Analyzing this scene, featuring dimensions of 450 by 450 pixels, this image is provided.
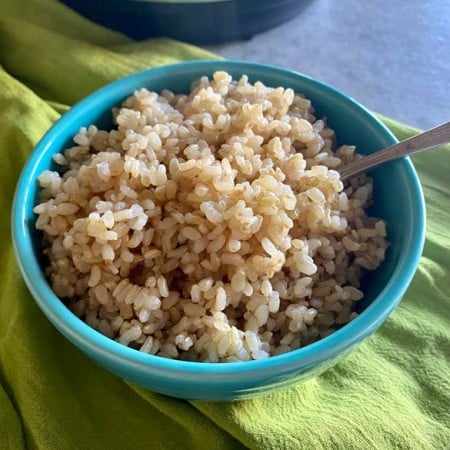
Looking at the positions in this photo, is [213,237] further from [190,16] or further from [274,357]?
[190,16]

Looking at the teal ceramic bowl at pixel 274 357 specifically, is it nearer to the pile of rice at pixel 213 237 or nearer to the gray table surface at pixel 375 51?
the pile of rice at pixel 213 237

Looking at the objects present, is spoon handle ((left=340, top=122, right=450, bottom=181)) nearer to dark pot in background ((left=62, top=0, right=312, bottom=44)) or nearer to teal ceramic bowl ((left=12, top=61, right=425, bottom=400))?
teal ceramic bowl ((left=12, top=61, right=425, bottom=400))

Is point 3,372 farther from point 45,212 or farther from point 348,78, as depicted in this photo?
point 348,78

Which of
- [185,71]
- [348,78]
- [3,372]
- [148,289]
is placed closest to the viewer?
[148,289]

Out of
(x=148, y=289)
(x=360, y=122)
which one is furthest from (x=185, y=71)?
(x=148, y=289)

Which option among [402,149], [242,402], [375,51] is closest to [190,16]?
[375,51]
